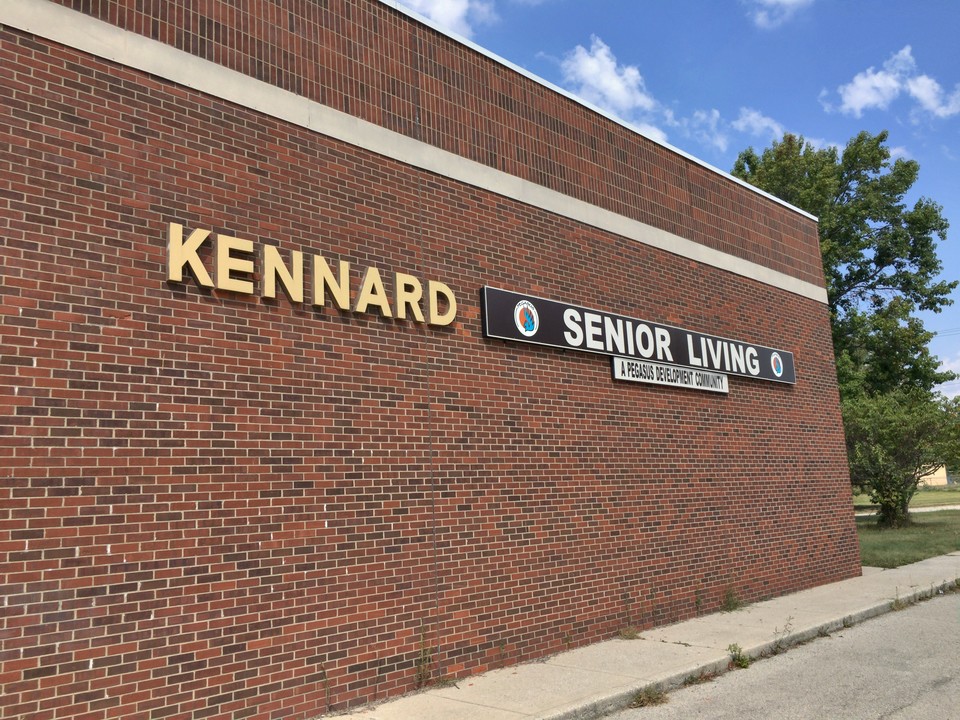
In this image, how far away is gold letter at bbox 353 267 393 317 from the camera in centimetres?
707

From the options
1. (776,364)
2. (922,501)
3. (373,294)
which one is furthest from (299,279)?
(922,501)

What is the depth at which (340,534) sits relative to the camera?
6.58 meters

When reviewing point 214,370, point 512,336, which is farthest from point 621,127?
point 214,370

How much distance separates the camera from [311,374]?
661 centimetres

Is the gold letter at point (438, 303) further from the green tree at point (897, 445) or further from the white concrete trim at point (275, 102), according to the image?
the green tree at point (897, 445)

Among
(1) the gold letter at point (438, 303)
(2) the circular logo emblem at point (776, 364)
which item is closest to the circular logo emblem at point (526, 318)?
(1) the gold letter at point (438, 303)

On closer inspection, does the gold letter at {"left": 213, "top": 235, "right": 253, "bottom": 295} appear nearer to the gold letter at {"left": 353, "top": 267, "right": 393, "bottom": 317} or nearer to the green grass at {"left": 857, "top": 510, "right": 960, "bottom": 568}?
the gold letter at {"left": 353, "top": 267, "right": 393, "bottom": 317}

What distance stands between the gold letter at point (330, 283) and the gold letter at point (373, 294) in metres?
0.16

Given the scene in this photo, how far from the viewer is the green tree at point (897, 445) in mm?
22453

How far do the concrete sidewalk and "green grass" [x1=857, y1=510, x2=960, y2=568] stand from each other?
4.00 m

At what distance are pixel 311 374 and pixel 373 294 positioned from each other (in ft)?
3.46

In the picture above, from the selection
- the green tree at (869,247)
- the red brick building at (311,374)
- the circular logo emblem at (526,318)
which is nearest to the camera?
the red brick building at (311,374)

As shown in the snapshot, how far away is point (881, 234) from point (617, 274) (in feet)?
92.3

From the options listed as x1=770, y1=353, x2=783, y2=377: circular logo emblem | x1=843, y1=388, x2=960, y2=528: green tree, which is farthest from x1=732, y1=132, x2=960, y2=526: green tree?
x1=770, y1=353, x2=783, y2=377: circular logo emblem
